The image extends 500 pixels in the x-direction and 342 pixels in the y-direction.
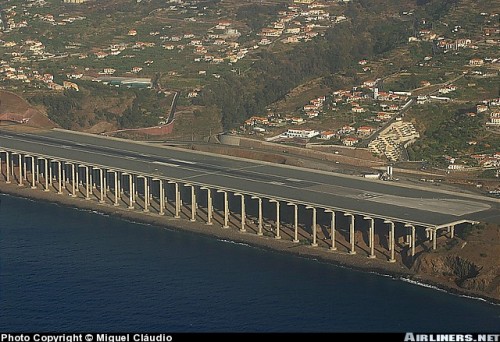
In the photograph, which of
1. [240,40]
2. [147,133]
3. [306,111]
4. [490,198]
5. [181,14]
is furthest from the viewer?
[181,14]

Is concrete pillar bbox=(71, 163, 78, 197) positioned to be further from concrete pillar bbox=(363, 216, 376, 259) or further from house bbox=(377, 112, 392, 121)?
concrete pillar bbox=(363, 216, 376, 259)

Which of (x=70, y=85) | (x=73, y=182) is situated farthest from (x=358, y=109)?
(x=70, y=85)

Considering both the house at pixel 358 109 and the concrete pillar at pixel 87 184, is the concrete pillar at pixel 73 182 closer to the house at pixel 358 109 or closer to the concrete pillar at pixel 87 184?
the concrete pillar at pixel 87 184

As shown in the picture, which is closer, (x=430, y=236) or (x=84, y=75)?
(x=430, y=236)

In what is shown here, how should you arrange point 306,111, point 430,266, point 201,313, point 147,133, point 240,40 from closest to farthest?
point 201,313 → point 430,266 → point 306,111 → point 147,133 → point 240,40

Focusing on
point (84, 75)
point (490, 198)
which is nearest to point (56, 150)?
point (490, 198)

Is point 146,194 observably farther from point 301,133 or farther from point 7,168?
point 301,133

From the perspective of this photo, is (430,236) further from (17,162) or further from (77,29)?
(77,29)
